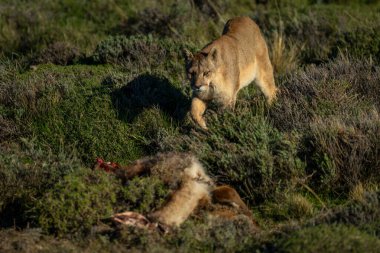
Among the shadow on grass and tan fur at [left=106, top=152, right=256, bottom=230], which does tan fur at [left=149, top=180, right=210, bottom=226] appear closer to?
tan fur at [left=106, top=152, right=256, bottom=230]

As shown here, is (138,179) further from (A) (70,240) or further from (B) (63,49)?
(B) (63,49)

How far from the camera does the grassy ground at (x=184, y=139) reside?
736 cm

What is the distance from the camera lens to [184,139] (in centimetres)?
956

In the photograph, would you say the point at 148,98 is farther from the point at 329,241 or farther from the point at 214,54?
the point at 329,241

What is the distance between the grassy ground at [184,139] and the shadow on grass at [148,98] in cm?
2

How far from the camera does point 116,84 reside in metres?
11.4

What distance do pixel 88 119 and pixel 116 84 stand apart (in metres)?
0.93

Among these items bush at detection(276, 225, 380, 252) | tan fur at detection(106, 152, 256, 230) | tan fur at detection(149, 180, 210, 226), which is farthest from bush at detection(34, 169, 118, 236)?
bush at detection(276, 225, 380, 252)

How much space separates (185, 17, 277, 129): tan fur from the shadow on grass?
56 cm

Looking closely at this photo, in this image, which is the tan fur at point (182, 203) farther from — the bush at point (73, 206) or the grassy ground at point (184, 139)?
the bush at point (73, 206)

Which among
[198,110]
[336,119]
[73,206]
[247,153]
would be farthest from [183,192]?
[198,110]

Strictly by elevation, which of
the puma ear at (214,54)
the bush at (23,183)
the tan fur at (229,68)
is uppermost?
the puma ear at (214,54)

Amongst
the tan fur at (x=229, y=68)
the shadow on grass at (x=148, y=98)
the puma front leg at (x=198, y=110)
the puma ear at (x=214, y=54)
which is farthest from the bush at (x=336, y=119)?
the shadow on grass at (x=148, y=98)

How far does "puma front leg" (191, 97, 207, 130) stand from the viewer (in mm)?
10242
